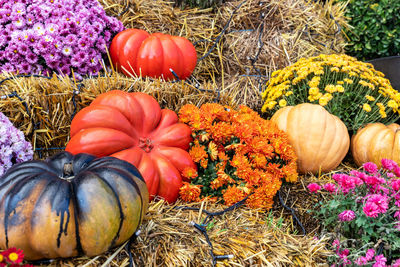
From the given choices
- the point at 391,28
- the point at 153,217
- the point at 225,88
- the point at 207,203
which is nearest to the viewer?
the point at 153,217

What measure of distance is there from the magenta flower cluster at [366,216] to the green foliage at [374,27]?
298 cm

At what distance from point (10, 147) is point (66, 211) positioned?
1050 millimetres

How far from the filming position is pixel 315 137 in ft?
8.96

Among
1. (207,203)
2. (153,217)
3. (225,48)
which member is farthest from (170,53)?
(153,217)

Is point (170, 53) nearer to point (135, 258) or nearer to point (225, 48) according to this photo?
point (225, 48)

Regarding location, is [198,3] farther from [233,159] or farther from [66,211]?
[66,211]

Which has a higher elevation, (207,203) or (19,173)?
(19,173)

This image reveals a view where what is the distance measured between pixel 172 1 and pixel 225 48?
2.68 feet

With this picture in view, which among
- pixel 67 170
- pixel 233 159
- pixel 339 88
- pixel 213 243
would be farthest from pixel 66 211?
pixel 339 88

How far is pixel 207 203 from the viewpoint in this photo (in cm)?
221

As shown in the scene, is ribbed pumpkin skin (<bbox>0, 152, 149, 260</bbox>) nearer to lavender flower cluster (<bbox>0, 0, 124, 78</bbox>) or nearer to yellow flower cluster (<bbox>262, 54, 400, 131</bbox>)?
lavender flower cluster (<bbox>0, 0, 124, 78</bbox>)

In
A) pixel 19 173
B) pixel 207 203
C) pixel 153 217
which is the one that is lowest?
pixel 207 203

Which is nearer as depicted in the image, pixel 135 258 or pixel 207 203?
pixel 135 258

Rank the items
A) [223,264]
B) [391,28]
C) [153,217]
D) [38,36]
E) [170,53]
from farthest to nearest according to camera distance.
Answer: [391,28] → [170,53] → [38,36] → [153,217] → [223,264]
